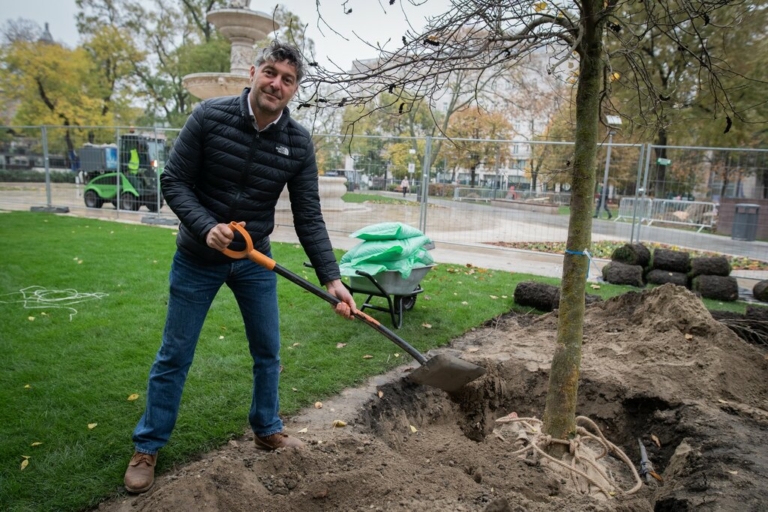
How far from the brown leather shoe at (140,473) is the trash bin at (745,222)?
10.4m

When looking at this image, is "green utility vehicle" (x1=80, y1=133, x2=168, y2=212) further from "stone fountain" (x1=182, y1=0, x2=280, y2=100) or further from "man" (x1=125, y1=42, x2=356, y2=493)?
"man" (x1=125, y1=42, x2=356, y2=493)

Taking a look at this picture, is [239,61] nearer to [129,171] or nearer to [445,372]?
[129,171]

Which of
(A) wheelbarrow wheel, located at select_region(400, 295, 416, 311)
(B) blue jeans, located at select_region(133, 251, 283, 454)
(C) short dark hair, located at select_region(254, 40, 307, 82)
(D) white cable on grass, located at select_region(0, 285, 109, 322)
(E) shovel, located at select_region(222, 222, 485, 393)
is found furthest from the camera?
(A) wheelbarrow wheel, located at select_region(400, 295, 416, 311)

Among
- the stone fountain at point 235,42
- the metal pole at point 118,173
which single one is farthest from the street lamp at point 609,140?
the metal pole at point 118,173

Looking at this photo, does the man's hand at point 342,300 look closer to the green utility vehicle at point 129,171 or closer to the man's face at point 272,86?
the man's face at point 272,86

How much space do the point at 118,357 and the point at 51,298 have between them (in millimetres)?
2001

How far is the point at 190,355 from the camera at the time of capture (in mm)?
2592

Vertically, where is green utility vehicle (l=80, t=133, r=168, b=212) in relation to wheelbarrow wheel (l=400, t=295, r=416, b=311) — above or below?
above

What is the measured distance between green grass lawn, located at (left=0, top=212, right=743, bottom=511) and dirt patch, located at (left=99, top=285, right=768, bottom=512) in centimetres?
23

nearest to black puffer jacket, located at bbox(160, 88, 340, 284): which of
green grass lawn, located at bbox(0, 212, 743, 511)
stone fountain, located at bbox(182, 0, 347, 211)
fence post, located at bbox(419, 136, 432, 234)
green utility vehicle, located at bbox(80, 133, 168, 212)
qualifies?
green grass lawn, located at bbox(0, 212, 743, 511)

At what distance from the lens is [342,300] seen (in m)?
2.76

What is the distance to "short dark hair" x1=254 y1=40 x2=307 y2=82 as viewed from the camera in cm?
237

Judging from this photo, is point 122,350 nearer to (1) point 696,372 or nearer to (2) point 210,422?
(2) point 210,422

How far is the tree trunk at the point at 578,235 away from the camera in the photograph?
7.91 ft
